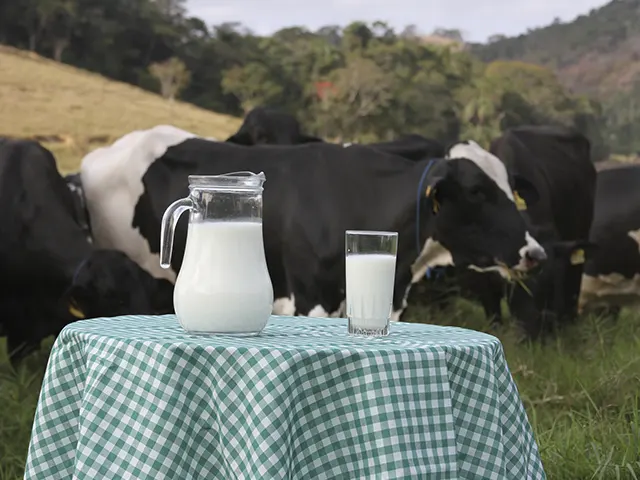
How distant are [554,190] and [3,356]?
3.43 m

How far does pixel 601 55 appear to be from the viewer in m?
7.83

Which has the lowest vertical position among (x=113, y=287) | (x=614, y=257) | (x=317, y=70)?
(x=614, y=257)

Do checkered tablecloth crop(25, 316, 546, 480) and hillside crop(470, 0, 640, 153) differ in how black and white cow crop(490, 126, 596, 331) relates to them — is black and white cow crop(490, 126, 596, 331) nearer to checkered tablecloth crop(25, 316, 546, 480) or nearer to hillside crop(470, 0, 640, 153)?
hillside crop(470, 0, 640, 153)

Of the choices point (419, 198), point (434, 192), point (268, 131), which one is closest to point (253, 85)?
point (268, 131)

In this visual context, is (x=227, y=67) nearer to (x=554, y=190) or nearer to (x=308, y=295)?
(x=554, y=190)

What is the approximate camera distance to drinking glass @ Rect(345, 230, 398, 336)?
5.92 feet

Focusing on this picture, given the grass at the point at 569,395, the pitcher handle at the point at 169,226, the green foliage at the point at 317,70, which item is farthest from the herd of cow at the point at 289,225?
the pitcher handle at the point at 169,226

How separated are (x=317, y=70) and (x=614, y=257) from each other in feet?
8.02

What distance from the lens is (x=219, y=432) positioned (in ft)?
5.41

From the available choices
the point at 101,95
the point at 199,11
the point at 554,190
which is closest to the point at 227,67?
the point at 199,11

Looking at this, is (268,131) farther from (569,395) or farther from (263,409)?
(263,409)

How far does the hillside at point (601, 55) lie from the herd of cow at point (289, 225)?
81.4 inches

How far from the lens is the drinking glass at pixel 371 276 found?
1.81 meters

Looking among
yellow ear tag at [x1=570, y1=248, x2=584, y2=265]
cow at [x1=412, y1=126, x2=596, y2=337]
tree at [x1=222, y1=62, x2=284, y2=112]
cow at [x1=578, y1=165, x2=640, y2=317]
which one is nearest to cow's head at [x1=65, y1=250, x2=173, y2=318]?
cow at [x1=412, y1=126, x2=596, y2=337]
